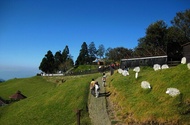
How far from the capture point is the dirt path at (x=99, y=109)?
19861 mm

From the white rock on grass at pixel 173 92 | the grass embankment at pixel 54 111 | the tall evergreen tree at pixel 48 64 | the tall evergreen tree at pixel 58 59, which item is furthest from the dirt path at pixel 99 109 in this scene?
the tall evergreen tree at pixel 58 59

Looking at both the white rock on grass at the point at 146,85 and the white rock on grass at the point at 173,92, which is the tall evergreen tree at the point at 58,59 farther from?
the white rock on grass at the point at 173,92

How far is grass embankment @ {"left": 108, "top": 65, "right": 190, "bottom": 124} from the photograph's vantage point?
56.0 feet

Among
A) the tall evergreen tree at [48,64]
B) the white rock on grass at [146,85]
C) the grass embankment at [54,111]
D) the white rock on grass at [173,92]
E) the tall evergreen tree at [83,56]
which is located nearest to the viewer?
the white rock on grass at [173,92]

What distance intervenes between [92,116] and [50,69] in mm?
88811

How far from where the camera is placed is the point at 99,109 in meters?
22.5

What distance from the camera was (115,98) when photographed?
2375 cm

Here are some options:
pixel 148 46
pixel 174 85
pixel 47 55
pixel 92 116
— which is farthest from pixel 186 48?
pixel 47 55

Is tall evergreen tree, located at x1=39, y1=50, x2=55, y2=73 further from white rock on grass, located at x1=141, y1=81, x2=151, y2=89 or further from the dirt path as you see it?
white rock on grass, located at x1=141, y1=81, x2=151, y2=89

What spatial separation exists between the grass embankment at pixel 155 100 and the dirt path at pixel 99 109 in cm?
108

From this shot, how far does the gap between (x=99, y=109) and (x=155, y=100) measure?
6016 millimetres

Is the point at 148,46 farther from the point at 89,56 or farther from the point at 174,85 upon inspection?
the point at 89,56

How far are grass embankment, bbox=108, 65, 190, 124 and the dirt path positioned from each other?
1.08 metres

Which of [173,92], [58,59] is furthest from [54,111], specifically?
[58,59]
